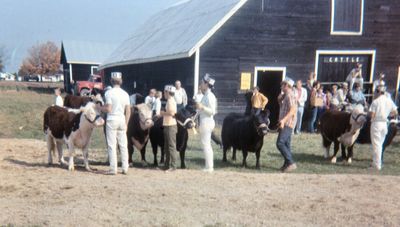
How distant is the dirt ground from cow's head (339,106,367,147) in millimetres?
1554

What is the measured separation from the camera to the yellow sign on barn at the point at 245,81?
16500mm

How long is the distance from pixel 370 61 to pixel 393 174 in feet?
32.1

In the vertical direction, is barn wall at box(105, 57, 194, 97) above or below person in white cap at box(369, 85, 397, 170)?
above

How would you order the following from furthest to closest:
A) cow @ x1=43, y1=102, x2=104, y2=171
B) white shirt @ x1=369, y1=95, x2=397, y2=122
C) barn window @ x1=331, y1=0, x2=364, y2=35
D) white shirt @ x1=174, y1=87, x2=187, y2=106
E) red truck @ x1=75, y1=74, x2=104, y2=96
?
red truck @ x1=75, y1=74, x2=104, y2=96
barn window @ x1=331, y1=0, x2=364, y2=35
white shirt @ x1=174, y1=87, x2=187, y2=106
white shirt @ x1=369, y1=95, x2=397, y2=122
cow @ x1=43, y1=102, x2=104, y2=171

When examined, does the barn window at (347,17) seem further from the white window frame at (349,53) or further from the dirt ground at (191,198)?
the dirt ground at (191,198)

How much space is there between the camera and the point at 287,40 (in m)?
17.1

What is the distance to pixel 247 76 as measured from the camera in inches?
651

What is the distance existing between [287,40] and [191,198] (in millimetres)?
11955

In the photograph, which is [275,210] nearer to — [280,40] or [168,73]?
[280,40]

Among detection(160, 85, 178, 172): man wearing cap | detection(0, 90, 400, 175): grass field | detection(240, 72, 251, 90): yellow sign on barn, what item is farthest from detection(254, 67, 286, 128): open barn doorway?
detection(160, 85, 178, 172): man wearing cap

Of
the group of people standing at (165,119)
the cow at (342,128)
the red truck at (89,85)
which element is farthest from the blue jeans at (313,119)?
the red truck at (89,85)

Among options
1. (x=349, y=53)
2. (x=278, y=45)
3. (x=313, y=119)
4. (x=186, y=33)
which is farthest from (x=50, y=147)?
(x=349, y=53)

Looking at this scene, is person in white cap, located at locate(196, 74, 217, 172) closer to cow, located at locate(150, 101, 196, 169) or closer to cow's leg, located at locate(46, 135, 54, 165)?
cow, located at locate(150, 101, 196, 169)

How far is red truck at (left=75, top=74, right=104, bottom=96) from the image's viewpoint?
108 feet
